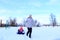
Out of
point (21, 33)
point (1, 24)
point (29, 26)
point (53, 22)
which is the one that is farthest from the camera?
point (53, 22)

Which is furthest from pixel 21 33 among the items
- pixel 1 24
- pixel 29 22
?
pixel 1 24

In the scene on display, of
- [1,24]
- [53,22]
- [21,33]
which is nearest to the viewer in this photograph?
[21,33]

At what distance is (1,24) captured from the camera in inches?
2192

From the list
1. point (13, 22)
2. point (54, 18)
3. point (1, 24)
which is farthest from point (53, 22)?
point (1, 24)

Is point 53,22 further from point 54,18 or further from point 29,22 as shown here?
point 29,22

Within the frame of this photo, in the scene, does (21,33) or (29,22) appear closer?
(29,22)

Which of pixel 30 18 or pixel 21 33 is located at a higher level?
pixel 30 18

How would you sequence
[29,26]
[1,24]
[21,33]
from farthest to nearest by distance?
[1,24]
[21,33]
[29,26]

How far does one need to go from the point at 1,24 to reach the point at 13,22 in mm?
19901

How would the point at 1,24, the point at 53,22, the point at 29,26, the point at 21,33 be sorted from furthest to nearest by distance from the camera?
the point at 53,22 → the point at 1,24 → the point at 21,33 → the point at 29,26

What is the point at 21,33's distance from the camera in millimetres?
13898

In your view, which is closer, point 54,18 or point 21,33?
point 21,33

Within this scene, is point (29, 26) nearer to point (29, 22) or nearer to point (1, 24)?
point (29, 22)

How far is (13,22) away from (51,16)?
15.6 meters
